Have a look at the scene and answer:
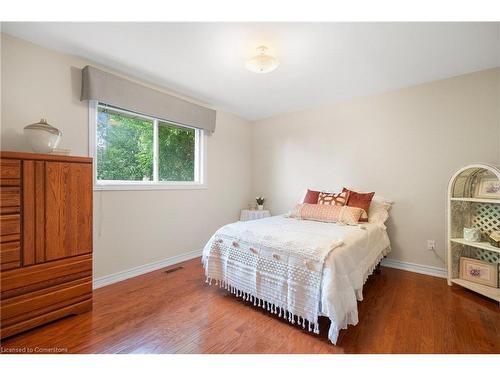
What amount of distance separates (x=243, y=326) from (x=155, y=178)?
201cm

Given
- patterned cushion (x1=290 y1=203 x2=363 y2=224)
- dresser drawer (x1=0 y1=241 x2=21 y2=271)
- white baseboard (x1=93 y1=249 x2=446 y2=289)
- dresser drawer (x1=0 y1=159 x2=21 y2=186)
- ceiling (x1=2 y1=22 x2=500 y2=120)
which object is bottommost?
white baseboard (x1=93 y1=249 x2=446 y2=289)

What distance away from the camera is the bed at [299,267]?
1477 mm

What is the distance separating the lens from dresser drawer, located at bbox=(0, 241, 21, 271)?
1417mm

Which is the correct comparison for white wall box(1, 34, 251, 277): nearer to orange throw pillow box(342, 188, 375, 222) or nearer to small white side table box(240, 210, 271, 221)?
small white side table box(240, 210, 271, 221)

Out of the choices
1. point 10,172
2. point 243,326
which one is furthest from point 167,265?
point 10,172

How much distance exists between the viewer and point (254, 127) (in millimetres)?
4184

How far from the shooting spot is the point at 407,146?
8.93ft

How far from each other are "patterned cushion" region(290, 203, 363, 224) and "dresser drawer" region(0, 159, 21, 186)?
2532 mm

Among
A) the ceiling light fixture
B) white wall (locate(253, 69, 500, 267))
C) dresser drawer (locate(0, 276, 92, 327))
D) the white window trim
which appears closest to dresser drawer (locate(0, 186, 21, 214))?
dresser drawer (locate(0, 276, 92, 327))


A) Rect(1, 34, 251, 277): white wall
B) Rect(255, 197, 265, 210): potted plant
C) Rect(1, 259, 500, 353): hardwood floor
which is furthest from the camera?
Rect(255, 197, 265, 210): potted plant

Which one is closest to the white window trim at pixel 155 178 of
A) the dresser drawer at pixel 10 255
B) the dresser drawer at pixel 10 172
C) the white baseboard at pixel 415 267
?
the dresser drawer at pixel 10 172

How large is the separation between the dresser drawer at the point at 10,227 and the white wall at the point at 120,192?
2.34 feet

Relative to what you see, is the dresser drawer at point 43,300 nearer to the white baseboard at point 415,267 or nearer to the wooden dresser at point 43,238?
the wooden dresser at point 43,238
